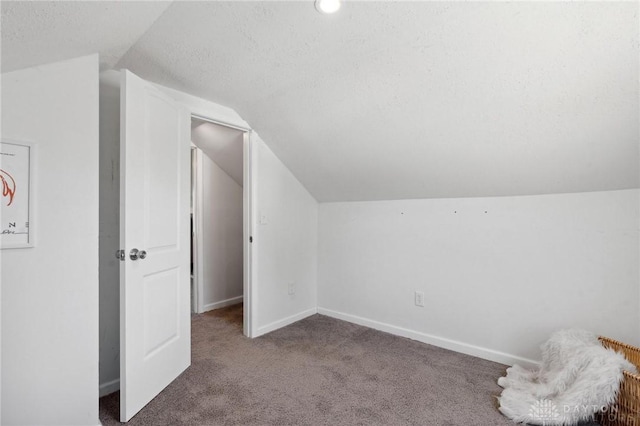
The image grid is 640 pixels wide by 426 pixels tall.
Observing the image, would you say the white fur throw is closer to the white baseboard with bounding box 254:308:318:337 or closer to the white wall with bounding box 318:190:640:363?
the white wall with bounding box 318:190:640:363

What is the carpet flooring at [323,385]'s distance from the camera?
170 centimetres

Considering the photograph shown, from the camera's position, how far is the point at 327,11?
4.85 feet

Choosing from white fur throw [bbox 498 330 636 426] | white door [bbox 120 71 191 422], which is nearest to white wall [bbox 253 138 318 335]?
white door [bbox 120 71 191 422]

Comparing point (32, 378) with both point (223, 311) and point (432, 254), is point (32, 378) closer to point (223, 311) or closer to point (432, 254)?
point (223, 311)

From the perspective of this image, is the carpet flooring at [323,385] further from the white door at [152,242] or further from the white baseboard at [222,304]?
the white baseboard at [222,304]

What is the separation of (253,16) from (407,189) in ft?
5.74

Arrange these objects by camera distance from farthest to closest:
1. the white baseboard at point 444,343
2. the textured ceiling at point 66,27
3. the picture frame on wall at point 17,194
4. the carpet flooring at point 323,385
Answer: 1. the white baseboard at point 444,343
2. the carpet flooring at point 323,385
3. the picture frame on wall at point 17,194
4. the textured ceiling at point 66,27

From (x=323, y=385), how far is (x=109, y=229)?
5.33ft

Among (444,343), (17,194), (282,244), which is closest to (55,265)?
(17,194)

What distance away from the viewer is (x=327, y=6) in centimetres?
145

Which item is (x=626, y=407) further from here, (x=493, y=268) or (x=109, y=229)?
(x=109, y=229)

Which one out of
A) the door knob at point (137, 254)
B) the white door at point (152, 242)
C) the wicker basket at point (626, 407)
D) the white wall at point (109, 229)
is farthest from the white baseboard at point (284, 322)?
the wicker basket at point (626, 407)

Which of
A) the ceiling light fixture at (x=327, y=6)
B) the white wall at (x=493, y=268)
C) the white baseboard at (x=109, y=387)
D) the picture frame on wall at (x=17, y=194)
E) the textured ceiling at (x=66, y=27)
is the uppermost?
the ceiling light fixture at (x=327, y=6)

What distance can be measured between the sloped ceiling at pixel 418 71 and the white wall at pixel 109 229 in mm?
235
